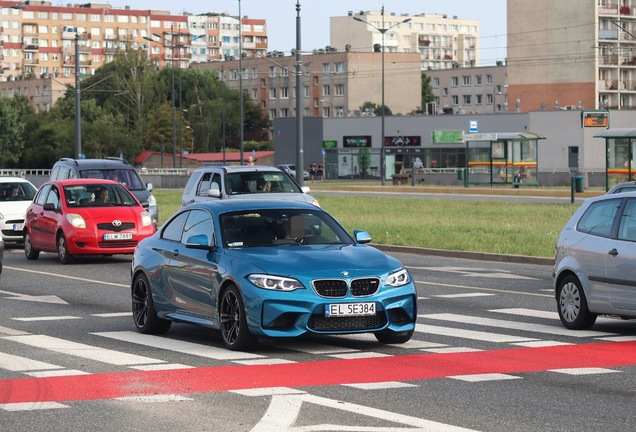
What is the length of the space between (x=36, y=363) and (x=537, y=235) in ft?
68.8

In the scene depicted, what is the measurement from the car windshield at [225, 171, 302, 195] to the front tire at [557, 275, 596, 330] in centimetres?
1351

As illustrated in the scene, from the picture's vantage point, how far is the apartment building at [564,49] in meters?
120

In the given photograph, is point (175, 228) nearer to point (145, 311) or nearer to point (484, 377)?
point (145, 311)

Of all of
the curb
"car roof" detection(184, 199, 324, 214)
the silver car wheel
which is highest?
"car roof" detection(184, 199, 324, 214)

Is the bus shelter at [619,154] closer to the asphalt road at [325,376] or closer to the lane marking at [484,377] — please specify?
the asphalt road at [325,376]

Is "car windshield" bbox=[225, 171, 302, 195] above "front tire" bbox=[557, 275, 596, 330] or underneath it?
above

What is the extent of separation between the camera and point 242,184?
92.1ft

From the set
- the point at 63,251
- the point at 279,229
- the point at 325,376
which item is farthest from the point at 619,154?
the point at 325,376

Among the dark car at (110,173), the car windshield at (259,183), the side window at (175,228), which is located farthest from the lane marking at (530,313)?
the dark car at (110,173)

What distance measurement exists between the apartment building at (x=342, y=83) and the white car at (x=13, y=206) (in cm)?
11122

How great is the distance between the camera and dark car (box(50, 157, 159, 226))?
33.0 meters

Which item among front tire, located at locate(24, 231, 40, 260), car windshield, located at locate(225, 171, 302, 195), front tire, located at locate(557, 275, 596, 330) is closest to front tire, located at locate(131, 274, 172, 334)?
front tire, located at locate(557, 275, 596, 330)

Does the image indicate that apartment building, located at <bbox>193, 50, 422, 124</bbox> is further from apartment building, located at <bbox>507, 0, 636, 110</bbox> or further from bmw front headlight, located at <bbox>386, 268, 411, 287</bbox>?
bmw front headlight, located at <bbox>386, 268, 411, 287</bbox>

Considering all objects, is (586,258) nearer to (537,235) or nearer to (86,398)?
(86,398)
